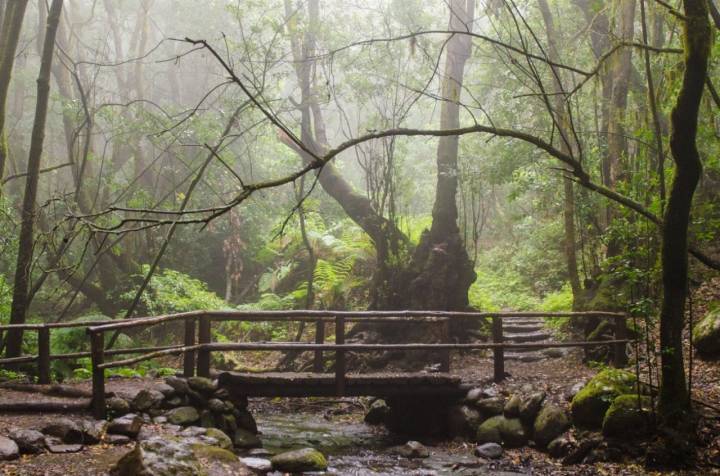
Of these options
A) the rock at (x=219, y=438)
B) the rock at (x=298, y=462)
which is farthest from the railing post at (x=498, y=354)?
the rock at (x=219, y=438)

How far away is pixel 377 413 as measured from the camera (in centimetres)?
981

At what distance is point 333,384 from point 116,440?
317cm

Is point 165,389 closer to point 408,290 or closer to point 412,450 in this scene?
point 412,450

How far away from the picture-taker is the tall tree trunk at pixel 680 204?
5.42m

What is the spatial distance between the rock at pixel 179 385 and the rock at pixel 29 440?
1.91m

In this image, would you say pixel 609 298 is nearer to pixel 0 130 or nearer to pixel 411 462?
pixel 411 462

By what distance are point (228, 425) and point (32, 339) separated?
633 centimetres

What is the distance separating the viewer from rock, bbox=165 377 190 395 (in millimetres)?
7441

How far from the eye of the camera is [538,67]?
551 inches

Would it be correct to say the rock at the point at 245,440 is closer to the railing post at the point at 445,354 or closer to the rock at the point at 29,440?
the rock at the point at 29,440

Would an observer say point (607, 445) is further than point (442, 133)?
Yes

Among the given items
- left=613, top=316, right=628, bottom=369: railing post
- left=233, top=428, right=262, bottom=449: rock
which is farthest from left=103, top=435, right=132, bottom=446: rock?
left=613, top=316, right=628, bottom=369: railing post

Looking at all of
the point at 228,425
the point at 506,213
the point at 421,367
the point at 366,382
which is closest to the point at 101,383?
the point at 228,425

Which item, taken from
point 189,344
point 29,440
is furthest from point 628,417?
point 29,440
